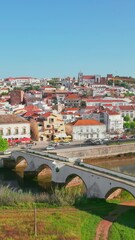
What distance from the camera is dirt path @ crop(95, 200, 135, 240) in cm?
1931

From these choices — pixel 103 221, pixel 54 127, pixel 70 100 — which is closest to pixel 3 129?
pixel 54 127

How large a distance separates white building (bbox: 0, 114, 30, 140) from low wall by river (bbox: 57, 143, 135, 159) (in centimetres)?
984

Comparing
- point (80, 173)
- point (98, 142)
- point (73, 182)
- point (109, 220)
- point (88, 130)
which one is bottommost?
point (73, 182)

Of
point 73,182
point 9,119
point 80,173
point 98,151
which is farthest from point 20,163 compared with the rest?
point 80,173

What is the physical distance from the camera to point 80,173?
2827cm

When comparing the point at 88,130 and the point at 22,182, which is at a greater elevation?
the point at 88,130

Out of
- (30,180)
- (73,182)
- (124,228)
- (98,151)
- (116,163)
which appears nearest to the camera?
(124,228)

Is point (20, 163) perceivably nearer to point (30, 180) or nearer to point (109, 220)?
point (30, 180)

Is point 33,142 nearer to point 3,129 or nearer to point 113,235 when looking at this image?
point 3,129

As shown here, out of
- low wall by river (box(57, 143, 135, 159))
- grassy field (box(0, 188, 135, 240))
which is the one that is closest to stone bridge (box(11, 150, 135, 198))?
grassy field (box(0, 188, 135, 240))

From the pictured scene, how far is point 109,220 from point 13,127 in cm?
3156

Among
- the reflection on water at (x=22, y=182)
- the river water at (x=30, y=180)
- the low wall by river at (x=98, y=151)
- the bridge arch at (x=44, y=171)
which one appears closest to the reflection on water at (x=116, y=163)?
the river water at (x=30, y=180)

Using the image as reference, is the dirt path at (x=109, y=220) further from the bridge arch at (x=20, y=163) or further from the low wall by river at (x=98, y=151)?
the low wall by river at (x=98, y=151)

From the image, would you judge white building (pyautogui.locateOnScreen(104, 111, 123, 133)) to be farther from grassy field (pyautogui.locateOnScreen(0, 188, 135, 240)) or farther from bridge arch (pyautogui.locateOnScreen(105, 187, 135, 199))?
grassy field (pyautogui.locateOnScreen(0, 188, 135, 240))
